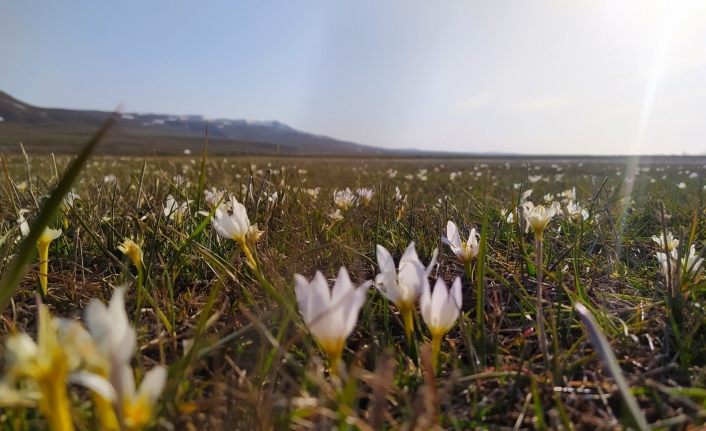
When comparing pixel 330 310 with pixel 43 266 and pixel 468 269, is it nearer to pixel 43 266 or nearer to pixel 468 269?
pixel 468 269

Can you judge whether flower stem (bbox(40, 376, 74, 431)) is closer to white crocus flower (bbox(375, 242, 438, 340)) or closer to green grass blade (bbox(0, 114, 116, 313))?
green grass blade (bbox(0, 114, 116, 313))

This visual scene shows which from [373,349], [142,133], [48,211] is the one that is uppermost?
[142,133]

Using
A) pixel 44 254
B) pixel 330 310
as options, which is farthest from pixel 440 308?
pixel 44 254

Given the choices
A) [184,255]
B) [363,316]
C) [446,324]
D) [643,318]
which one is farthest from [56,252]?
[643,318]

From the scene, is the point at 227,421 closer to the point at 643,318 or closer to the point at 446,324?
the point at 446,324

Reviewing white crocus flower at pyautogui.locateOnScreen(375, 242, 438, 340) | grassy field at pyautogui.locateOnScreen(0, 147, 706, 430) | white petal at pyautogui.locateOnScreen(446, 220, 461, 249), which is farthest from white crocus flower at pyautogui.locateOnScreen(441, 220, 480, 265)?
white crocus flower at pyautogui.locateOnScreen(375, 242, 438, 340)

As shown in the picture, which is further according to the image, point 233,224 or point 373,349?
point 233,224

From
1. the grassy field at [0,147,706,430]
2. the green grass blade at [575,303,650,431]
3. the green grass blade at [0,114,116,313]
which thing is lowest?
the grassy field at [0,147,706,430]

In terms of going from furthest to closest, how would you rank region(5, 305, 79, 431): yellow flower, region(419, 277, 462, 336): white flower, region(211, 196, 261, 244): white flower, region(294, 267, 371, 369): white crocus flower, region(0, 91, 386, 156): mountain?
region(0, 91, 386, 156): mountain → region(211, 196, 261, 244): white flower → region(419, 277, 462, 336): white flower → region(294, 267, 371, 369): white crocus flower → region(5, 305, 79, 431): yellow flower
